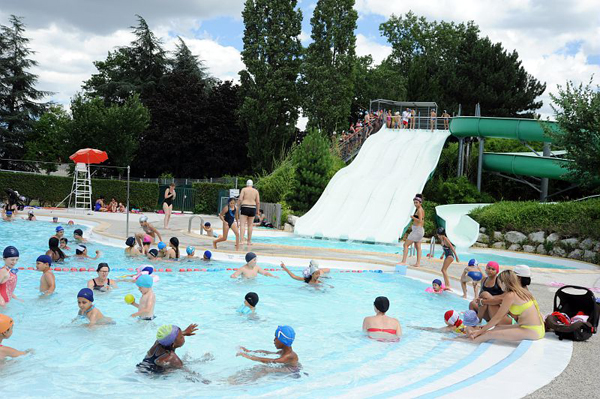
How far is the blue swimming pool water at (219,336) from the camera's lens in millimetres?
5188

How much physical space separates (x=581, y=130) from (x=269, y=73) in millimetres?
24494

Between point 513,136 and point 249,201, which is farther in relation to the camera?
point 513,136

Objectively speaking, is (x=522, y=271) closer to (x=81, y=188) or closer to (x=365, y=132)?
(x=365, y=132)

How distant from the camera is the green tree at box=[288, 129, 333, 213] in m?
21.9

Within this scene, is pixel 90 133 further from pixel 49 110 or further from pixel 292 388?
pixel 292 388

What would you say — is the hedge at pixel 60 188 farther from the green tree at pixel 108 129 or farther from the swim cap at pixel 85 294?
the swim cap at pixel 85 294

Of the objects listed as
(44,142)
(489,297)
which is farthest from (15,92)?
(489,297)

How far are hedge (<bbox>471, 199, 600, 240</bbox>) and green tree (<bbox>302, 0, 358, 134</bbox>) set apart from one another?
21.3m

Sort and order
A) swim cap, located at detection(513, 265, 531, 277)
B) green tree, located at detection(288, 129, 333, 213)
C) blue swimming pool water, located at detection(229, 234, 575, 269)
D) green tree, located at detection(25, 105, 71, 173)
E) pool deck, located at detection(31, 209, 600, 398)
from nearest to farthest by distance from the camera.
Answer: pool deck, located at detection(31, 209, 600, 398), swim cap, located at detection(513, 265, 531, 277), blue swimming pool water, located at detection(229, 234, 575, 269), green tree, located at detection(288, 129, 333, 213), green tree, located at detection(25, 105, 71, 173)

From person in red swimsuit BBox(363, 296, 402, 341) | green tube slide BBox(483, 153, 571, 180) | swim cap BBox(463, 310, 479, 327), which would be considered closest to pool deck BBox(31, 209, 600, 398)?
swim cap BBox(463, 310, 479, 327)

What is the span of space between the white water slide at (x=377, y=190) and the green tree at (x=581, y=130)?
5.28 meters

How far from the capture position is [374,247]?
16500 millimetres

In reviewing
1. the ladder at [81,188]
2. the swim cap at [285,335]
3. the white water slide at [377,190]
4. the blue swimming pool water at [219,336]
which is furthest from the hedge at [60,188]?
the swim cap at [285,335]

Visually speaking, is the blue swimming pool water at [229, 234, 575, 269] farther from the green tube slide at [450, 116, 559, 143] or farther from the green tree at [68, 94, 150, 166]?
the green tree at [68, 94, 150, 166]
